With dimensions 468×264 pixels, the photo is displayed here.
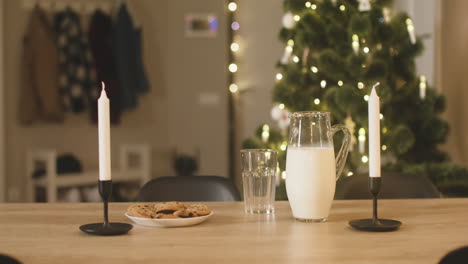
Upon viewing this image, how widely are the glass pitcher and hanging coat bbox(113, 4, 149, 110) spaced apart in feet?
12.1

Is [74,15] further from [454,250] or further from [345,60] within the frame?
[454,250]

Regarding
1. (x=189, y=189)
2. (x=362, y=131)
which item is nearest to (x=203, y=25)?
(x=362, y=131)

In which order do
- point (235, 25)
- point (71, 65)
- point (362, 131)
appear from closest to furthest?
point (362, 131) → point (71, 65) → point (235, 25)

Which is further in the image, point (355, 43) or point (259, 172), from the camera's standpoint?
point (355, 43)

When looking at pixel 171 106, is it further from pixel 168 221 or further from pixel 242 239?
pixel 242 239

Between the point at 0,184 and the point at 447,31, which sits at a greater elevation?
the point at 447,31

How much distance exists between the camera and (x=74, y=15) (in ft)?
15.5

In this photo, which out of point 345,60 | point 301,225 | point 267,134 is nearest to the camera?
point 301,225

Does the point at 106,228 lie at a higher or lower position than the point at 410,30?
lower

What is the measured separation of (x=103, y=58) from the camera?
4.72m

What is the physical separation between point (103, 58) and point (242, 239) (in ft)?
12.7

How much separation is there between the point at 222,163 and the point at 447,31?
2301 mm

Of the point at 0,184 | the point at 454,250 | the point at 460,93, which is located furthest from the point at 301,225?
the point at 0,184

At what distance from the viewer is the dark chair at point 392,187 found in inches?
72.2
